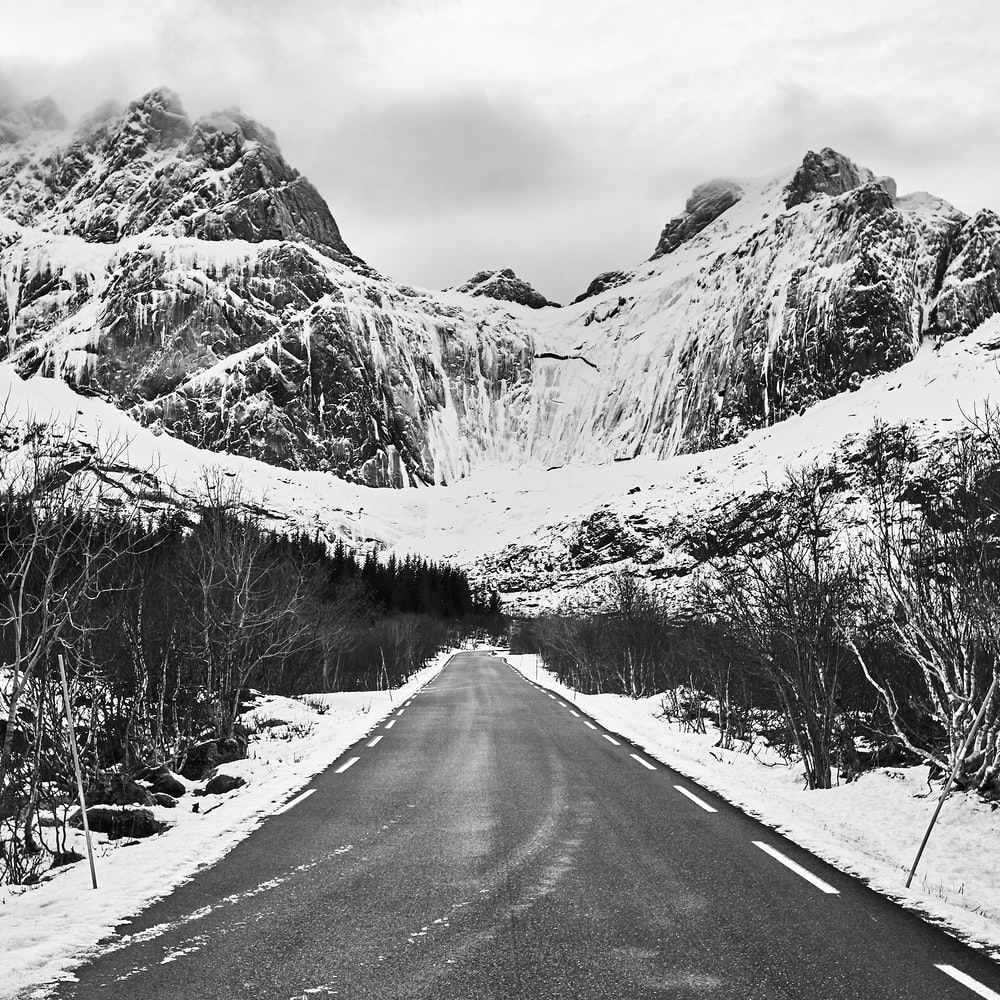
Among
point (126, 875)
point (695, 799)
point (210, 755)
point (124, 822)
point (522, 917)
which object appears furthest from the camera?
point (210, 755)

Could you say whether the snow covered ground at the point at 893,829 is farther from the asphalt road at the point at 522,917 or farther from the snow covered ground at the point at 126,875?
the snow covered ground at the point at 126,875

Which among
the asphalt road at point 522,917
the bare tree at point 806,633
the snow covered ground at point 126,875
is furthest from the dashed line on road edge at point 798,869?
the snow covered ground at point 126,875

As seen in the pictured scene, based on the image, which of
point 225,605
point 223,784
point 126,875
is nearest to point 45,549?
point 126,875

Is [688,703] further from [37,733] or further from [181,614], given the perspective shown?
[37,733]

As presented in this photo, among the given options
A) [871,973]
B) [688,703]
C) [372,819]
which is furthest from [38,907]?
[688,703]

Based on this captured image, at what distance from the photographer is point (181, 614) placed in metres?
21.4

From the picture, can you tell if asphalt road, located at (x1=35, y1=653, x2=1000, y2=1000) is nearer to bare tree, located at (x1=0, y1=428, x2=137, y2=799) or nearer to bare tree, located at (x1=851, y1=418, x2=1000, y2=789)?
bare tree, located at (x1=0, y1=428, x2=137, y2=799)

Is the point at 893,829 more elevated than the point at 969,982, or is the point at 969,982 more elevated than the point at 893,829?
the point at 969,982

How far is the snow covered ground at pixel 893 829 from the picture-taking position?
695 cm

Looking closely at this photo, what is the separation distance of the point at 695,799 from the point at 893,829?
265cm

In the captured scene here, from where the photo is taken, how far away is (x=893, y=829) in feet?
31.8

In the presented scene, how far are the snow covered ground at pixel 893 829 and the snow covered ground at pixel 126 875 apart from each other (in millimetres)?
6432

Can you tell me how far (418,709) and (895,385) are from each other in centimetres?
19693

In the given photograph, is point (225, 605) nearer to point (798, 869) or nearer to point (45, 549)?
point (45, 549)
